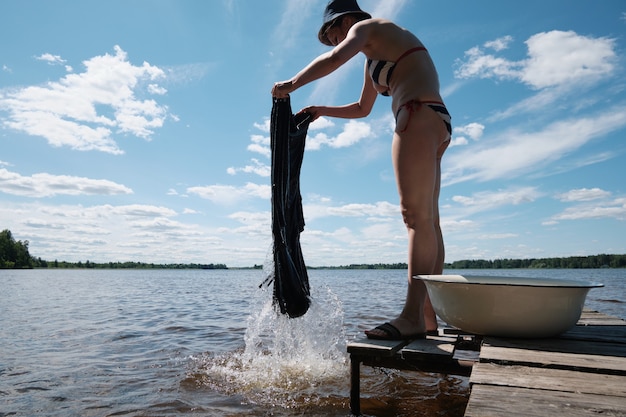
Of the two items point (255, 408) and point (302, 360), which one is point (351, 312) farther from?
point (255, 408)

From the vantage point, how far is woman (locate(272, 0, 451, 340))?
112 inches

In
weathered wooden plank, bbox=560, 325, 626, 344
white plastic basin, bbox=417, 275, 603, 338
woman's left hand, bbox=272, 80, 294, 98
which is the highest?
woman's left hand, bbox=272, 80, 294, 98

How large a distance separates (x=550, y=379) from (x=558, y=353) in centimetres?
48

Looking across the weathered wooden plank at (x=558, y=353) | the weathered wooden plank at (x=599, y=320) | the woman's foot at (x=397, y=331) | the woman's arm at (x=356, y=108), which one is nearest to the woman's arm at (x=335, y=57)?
the woman's arm at (x=356, y=108)

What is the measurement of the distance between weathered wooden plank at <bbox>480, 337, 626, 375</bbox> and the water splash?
6.10 feet

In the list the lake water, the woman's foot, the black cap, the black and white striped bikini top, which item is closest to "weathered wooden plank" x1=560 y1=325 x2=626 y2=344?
the woman's foot

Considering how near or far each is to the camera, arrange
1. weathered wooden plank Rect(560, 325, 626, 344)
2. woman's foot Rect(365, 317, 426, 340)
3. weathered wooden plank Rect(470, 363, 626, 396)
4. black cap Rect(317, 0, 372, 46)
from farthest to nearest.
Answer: black cap Rect(317, 0, 372, 46) < woman's foot Rect(365, 317, 426, 340) < weathered wooden plank Rect(560, 325, 626, 344) < weathered wooden plank Rect(470, 363, 626, 396)

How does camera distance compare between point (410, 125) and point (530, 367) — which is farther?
point (410, 125)

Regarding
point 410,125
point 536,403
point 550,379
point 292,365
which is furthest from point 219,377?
point 536,403

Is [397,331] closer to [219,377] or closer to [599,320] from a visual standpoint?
[599,320]

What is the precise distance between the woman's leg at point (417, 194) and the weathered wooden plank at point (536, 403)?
143 centimetres

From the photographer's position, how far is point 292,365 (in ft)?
15.1

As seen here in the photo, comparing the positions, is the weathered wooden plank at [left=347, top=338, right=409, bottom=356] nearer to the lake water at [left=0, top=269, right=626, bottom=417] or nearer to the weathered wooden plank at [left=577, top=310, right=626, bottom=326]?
the lake water at [left=0, top=269, right=626, bottom=417]

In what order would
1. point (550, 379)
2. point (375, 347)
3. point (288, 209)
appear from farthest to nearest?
point (288, 209), point (375, 347), point (550, 379)
